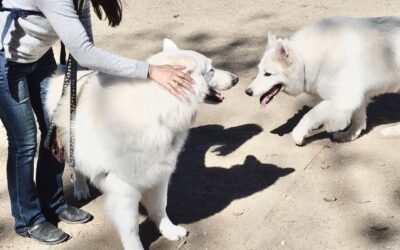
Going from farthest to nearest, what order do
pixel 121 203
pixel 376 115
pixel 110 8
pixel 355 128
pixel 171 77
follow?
pixel 376 115, pixel 355 128, pixel 121 203, pixel 110 8, pixel 171 77

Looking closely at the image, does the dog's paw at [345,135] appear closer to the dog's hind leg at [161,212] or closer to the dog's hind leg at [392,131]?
the dog's hind leg at [392,131]

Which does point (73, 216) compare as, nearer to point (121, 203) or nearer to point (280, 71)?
point (121, 203)

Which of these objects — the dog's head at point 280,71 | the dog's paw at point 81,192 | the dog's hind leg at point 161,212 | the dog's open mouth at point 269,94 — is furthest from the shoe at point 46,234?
the dog's open mouth at point 269,94

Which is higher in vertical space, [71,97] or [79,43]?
[79,43]

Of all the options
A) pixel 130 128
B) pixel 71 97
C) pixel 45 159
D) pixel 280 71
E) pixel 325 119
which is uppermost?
pixel 71 97

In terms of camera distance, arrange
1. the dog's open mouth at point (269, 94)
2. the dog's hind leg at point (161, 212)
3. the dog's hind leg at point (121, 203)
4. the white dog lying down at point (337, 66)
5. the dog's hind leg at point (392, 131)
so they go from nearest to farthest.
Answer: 1. the dog's hind leg at point (121, 203)
2. the dog's hind leg at point (161, 212)
3. the white dog lying down at point (337, 66)
4. the dog's hind leg at point (392, 131)
5. the dog's open mouth at point (269, 94)

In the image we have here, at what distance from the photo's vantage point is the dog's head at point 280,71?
14.4 feet

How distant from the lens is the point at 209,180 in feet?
13.4

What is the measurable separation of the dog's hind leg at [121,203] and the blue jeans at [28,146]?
523 mm

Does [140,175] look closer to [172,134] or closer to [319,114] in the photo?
[172,134]

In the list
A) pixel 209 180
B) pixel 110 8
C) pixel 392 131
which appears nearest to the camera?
pixel 110 8

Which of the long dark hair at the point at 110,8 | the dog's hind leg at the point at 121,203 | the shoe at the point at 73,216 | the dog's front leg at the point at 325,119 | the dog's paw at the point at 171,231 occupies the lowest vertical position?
the shoe at the point at 73,216

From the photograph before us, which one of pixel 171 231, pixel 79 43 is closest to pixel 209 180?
pixel 171 231

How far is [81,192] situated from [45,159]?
54 centimetres
